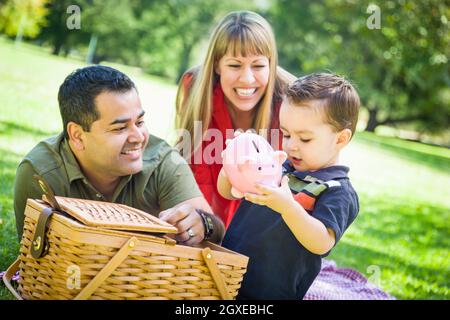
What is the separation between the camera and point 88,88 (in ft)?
9.25

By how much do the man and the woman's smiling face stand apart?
2.63ft

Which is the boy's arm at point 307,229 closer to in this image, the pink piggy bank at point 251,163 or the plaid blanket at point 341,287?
the pink piggy bank at point 251,163

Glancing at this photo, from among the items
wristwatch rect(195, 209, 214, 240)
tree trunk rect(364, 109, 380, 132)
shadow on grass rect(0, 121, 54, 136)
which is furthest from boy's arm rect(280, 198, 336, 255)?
tree trunk rect(364, 109, 380, 132)

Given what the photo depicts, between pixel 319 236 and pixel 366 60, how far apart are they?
808 inches

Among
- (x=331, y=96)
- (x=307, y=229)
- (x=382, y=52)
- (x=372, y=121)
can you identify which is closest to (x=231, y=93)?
(x=331, y=96)

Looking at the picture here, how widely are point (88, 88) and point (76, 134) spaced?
Result: 0.23 metres

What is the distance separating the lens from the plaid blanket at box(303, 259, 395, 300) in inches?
133

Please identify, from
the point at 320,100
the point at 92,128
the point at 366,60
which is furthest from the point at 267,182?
the point at 366,60

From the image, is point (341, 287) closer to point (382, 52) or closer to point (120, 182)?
point (120, 182)

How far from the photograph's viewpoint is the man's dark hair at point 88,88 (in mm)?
2807

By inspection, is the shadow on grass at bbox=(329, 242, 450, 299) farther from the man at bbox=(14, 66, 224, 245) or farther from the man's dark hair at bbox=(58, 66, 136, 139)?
the man's dark hair at bbox=(58, 66, 136, 139)

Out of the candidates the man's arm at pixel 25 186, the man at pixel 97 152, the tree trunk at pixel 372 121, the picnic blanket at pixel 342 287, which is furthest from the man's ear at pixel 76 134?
the tree trunk at pixel 372 121

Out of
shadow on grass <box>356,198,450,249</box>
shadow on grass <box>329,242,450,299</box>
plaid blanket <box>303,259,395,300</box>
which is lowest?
shadow on grass <box>356,198,450,249</box>

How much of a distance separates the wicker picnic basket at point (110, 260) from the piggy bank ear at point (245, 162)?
0.35 metres
